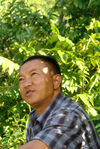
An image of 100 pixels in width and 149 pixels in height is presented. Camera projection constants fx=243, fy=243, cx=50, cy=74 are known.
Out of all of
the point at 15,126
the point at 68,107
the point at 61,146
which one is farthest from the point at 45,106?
the point at 15,126

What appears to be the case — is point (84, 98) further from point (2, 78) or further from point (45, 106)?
point (2, 78)

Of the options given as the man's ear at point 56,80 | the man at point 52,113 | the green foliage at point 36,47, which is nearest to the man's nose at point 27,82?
the man at point 52,113

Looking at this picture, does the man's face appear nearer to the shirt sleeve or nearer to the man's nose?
the man's nose

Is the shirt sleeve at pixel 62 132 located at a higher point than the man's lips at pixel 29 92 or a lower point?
lower

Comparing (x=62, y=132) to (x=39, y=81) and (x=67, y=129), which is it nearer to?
(x=67, y=129)

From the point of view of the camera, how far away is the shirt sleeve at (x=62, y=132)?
3.86ft

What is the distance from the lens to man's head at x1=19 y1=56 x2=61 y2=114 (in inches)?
63.1

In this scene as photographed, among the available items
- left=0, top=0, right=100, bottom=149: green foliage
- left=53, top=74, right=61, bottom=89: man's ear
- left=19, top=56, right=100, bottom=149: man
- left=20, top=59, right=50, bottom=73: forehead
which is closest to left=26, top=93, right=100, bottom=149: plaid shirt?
left=19, top=56, right=100, bottom=149: man

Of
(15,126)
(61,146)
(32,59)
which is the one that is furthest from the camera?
(15,126)

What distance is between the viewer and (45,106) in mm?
1628

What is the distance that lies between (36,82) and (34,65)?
0.41ft

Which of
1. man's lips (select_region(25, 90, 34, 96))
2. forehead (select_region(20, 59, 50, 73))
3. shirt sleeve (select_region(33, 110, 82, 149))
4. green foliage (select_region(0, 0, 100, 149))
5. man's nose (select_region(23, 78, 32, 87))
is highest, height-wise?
green foliage (select_region(0, 0, 100, 149))

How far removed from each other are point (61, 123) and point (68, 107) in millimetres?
204

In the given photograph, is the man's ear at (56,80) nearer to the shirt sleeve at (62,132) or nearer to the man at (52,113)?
the man at (52,113)
